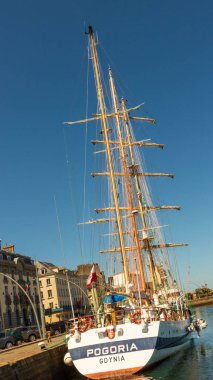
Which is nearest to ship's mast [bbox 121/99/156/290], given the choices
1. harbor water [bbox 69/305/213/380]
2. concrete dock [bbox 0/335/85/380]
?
harbor water [bbox 69/305/213/380]

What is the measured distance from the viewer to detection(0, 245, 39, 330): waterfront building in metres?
72.0

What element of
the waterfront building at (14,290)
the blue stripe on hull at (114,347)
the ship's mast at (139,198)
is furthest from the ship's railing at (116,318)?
the waterfront building at (14,290)

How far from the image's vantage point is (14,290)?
253 ft

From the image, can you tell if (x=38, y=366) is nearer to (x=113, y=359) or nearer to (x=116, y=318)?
(x=113, y=359)

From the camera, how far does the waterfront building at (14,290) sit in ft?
236

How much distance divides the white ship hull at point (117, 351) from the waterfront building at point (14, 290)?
4950cm

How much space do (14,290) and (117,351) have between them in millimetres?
58575

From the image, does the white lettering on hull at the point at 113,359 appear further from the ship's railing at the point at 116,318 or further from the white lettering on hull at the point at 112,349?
the ship's railing at the point at 116,318

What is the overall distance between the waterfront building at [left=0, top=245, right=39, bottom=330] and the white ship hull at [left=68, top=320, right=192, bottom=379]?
49496 mm

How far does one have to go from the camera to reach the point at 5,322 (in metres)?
70.3

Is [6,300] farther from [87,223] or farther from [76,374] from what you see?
[76,374]

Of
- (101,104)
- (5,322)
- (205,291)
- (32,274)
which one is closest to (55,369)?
(101,104)

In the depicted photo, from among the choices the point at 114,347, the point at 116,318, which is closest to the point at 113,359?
the point at 114,347

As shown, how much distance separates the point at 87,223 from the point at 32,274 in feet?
111
